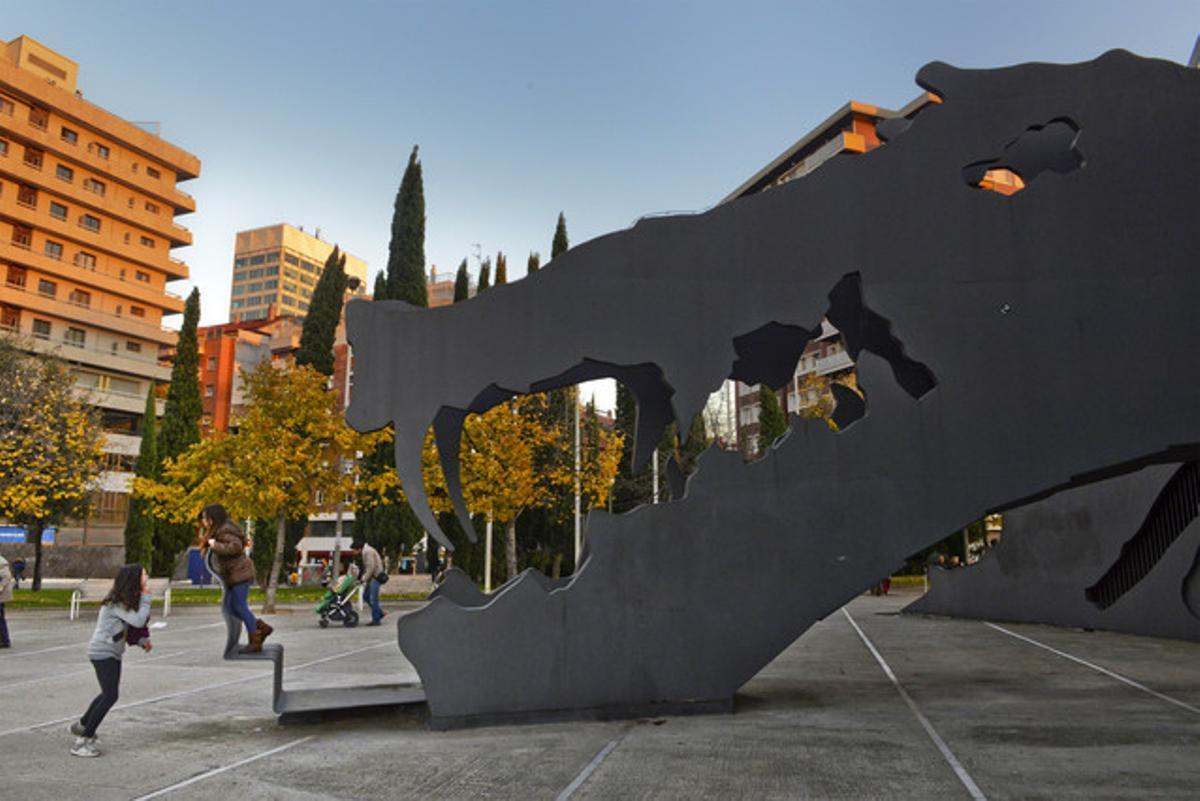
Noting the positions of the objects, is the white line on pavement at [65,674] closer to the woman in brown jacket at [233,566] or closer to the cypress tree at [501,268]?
the woman in brown jacket at [233,566]

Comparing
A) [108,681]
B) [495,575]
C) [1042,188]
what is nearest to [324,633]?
[108,681]

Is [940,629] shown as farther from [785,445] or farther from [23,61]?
[23,61]

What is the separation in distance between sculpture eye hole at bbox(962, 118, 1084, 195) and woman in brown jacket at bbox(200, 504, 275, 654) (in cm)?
830

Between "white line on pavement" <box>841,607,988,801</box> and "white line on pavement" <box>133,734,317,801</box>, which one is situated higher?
"white line on pavement" <box>841,607,988,801</box>

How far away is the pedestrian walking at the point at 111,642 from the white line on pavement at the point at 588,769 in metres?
3.73

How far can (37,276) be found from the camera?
176 feet

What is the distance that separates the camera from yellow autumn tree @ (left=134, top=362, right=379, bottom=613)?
24.5m

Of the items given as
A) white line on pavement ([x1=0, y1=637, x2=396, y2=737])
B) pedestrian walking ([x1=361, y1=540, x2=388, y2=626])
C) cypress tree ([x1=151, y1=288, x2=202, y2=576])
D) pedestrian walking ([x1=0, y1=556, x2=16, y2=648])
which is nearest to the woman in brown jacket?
white line on pavement ([x1=0, y1=637, x2=396, y2=737])

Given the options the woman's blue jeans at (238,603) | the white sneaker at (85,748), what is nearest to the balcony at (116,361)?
the woman's blue jeans at (238,603)

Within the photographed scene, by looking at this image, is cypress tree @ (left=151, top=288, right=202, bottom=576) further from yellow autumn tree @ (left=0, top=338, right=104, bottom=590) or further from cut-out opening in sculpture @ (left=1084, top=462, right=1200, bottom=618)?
cut-out opening in sculpture @ (left=1084, top=462, right=1200, bottom=618)

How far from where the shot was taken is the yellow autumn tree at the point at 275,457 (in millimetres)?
24469

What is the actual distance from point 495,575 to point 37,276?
126 feet

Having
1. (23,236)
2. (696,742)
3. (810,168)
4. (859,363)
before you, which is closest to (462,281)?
(810,168)

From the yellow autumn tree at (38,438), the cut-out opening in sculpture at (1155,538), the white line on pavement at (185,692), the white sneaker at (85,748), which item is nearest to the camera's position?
the white sneaker at (85,748)
